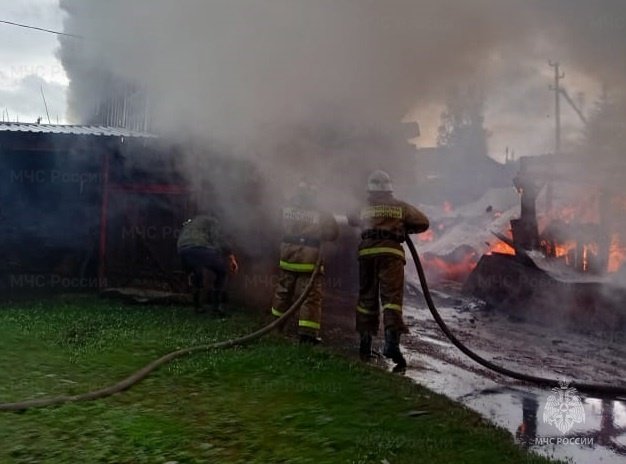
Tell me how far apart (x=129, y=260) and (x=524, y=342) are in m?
6.52

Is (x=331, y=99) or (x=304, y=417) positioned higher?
(x=331, y=99)

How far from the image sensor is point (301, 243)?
6.60m

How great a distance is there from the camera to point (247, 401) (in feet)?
14.0

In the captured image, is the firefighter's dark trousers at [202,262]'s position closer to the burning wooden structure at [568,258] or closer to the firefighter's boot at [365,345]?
the firefighter's boot at [365,345]

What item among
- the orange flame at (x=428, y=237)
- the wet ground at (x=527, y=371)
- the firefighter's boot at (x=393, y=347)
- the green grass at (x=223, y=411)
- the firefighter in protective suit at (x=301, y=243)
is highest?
the orange flame at (x=428, y=237)

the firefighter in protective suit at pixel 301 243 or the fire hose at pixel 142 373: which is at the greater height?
the firefighter in protective suit at pixel 301 243

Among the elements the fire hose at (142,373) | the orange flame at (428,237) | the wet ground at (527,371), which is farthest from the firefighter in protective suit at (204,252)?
the orange flame at (428,237)

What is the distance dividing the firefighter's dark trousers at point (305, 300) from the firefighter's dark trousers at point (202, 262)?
1687 millimetres

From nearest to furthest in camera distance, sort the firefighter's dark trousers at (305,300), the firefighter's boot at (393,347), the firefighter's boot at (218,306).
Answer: the firefighter's boot at (393,347), the firefighter's dark trousers at (305,300), the firefighter's boot at (218,306)

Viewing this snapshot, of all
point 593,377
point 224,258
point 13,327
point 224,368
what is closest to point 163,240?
point 224,258

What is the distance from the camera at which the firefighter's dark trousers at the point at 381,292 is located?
19.2ft

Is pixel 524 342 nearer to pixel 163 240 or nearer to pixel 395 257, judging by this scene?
pixel 395 257

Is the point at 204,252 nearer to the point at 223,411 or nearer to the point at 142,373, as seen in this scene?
the point at 142,373

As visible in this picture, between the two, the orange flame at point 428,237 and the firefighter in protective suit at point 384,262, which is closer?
the firefighter in protective suit at point 384,262
